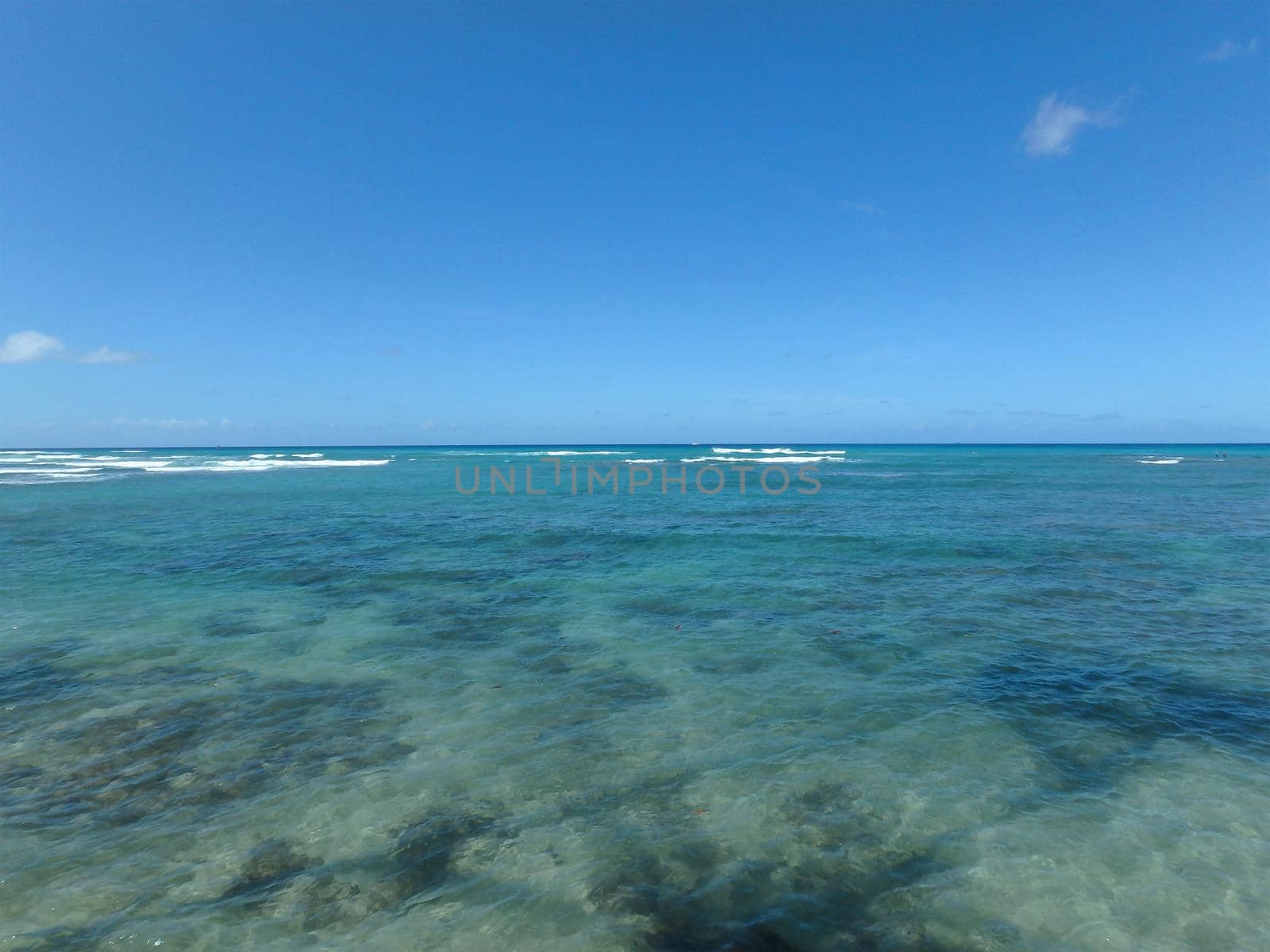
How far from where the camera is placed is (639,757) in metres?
8.10

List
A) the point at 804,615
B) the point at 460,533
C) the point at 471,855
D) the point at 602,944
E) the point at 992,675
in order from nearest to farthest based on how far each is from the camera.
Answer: the point at 602,944 → the point at 471,855 → the point at 992,675 → the point at 804,615 → the point at 460,533

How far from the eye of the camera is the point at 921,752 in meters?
8.16

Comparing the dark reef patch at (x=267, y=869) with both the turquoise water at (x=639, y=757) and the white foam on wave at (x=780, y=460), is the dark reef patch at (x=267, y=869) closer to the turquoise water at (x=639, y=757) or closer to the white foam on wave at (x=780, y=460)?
the turquoise water at (x=639, y=757)

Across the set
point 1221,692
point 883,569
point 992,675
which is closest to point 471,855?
point 992,675

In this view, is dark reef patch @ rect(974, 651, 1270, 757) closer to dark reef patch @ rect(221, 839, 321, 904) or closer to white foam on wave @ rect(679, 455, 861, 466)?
dark reef patch @ rect(221, 839, 321, 904)

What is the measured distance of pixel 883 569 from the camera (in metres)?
18.6

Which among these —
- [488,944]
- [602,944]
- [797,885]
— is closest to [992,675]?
[797,885]

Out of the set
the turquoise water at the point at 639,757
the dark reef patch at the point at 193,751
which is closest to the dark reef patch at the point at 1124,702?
the turquoise water at the point at 639,757

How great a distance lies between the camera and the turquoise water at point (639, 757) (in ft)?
18.2

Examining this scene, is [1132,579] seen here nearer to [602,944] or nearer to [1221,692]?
[1221,692]

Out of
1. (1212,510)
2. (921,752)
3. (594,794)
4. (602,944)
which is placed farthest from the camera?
(1212,510)

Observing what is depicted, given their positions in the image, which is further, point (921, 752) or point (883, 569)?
point (883, 569)

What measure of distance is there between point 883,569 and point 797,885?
46.7ft

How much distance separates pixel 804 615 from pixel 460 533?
16.7m
